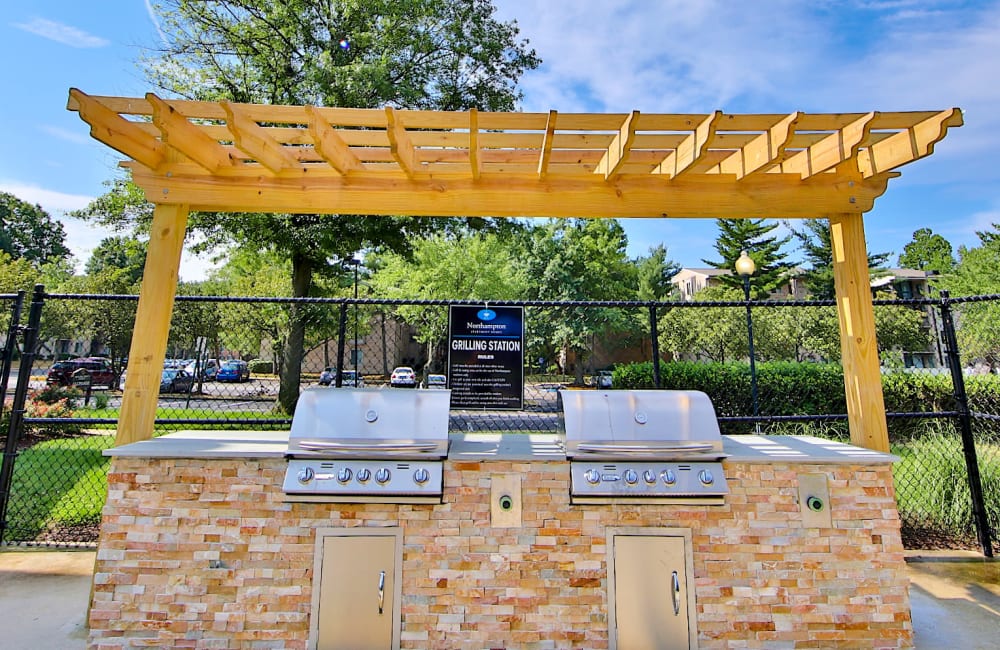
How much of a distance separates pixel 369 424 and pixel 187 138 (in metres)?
1.65

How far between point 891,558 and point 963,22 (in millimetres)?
6264

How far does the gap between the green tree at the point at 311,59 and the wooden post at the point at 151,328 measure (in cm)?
533

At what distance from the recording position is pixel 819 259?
23.8m

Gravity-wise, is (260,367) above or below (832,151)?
above

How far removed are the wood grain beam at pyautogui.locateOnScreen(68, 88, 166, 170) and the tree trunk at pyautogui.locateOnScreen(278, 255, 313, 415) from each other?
19.8ft

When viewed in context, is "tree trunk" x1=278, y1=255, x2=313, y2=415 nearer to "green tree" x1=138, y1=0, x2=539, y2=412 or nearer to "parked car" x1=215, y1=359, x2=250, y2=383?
"green tree" x1=138, y1=0, x2=539, y2=412

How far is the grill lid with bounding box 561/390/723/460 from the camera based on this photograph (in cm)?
204

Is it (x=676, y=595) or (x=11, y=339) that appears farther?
(x=11, y=339)

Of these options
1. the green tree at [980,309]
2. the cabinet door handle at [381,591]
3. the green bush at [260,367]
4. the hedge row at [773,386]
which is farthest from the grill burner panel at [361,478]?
the green bush at [260,367]

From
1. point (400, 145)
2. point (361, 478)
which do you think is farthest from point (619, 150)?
point (361, 478)

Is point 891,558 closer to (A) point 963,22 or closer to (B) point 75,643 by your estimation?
(B) point 75,643

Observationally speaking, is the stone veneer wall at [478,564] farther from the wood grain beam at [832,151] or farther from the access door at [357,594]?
the wood grain beam at [832,151]

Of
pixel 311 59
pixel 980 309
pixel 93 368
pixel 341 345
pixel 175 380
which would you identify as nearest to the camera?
pixel 341 345

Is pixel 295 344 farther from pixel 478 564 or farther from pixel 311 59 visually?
pixel 478 564
